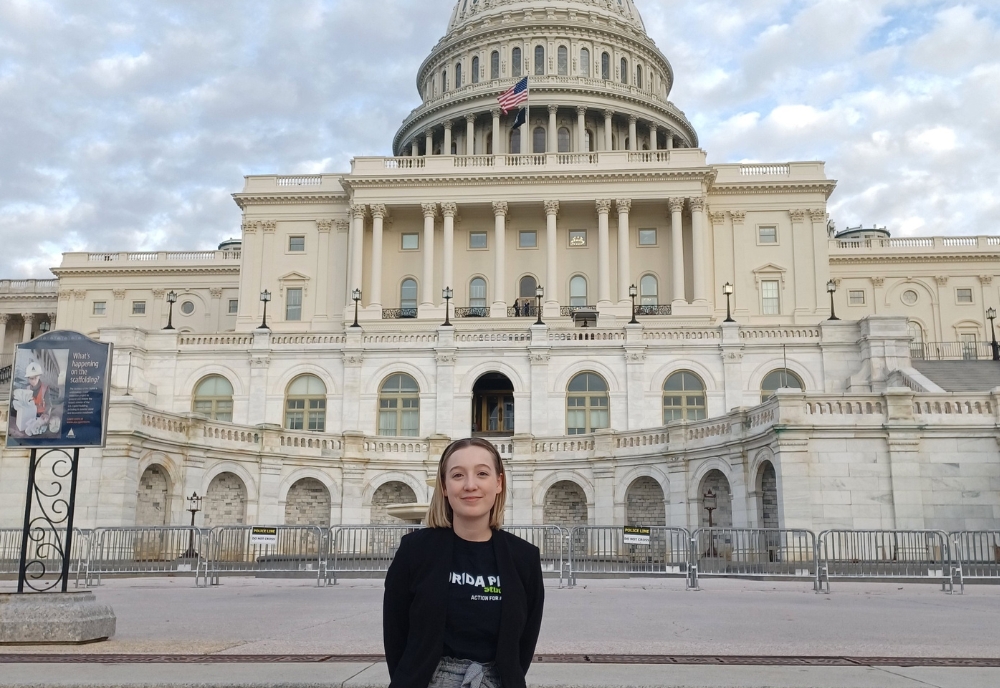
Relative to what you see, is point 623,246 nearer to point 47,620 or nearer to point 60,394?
point 60,394

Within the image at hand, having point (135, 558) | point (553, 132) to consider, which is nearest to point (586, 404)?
point (135, 558)

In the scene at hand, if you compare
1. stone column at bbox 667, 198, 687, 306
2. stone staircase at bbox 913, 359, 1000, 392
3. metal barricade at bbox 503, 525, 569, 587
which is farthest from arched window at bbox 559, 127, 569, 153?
metal barricade at bbox 503, 525, 569, 587

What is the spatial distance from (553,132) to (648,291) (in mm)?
25764

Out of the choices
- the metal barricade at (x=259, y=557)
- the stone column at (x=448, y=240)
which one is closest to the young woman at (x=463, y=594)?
the metal barricade at (x=259, y=557)

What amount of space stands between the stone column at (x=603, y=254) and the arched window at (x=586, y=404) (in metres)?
21.8

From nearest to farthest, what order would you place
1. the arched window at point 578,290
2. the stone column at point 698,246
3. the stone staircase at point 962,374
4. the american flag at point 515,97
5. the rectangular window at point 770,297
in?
1. the stone staircase at point 962,374
2. the stone column at point 698,246
3. the rectangular window at point 770,297
4. the arched window at point 578,290
5. the american flag at point 515,97

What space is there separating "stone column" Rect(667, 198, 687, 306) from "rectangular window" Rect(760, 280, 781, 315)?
605 cm

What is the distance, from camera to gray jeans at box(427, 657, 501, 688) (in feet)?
17.2

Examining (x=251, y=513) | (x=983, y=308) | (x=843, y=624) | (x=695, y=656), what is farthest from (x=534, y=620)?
(x=983, y=308)

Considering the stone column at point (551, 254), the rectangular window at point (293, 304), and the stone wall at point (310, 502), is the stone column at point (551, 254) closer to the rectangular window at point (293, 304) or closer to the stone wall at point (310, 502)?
the rectangular window at point (293, 304)

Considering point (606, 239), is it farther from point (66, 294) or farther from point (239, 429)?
point (66, 294)

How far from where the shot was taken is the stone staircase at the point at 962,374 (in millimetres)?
46125

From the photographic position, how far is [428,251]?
7575 cm

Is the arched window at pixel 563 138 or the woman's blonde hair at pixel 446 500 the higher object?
the arched window at pixel 563 138
